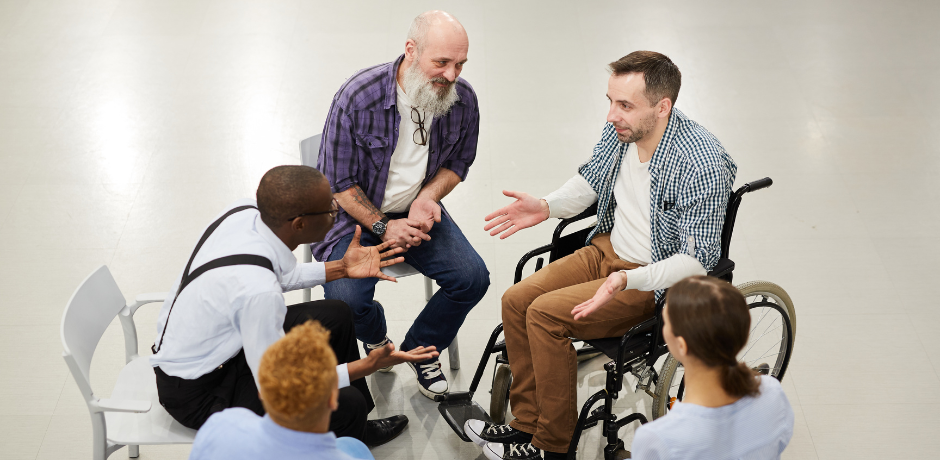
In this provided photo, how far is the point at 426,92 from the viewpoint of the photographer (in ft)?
8.77

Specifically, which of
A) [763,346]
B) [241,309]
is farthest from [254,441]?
[763,346]

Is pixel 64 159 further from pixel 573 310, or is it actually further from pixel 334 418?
pixel 573 310

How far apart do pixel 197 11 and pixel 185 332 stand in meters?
3.78

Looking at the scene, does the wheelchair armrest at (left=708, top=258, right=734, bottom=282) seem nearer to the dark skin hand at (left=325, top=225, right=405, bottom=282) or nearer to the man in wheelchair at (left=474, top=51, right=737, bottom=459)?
the man in wheelchair at (left=474, top=51, right=737, bottom=459)

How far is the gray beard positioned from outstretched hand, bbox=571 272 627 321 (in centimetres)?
89

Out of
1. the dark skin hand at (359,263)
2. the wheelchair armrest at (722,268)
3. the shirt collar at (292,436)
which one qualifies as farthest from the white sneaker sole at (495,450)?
the shirt collar at (292,436)

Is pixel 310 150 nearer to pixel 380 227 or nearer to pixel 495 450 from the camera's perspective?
pixel 380 227

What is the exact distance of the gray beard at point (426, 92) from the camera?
2666 mm

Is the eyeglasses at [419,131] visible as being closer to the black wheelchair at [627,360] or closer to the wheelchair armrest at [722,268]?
the black wheelchair at [627,360]

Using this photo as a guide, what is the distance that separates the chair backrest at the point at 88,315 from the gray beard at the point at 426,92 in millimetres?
1129

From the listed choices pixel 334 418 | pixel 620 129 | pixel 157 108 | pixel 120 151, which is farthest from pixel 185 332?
pixel 157 108

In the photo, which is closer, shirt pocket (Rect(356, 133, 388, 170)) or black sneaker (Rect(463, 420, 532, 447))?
black sneaker (Rect(463, 420, 532, 447))

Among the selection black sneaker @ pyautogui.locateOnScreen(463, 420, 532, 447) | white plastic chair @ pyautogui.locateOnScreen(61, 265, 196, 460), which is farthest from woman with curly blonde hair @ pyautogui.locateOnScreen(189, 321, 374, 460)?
black sneaker @ pyautogui.locateOnScreen(463, 420, 532, 447)

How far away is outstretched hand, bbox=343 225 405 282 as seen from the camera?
2.51 metres
